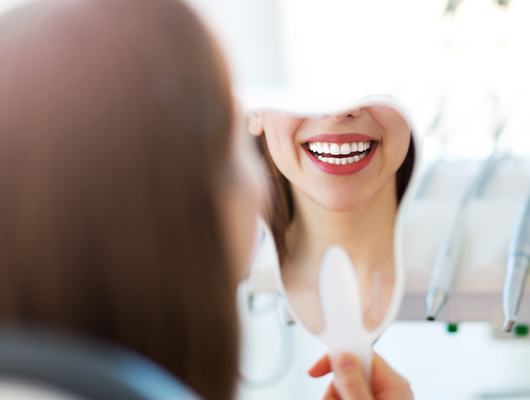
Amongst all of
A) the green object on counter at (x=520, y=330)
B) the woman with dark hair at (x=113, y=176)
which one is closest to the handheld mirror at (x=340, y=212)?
the green object on counter at (x=520, y=330)

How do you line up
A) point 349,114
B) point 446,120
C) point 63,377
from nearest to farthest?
1. point 63,377
2. point 349,114
3. point 446,120

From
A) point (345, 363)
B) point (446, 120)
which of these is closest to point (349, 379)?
point (345, 363)

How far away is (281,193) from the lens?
0.62 metres

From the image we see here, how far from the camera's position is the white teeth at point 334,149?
0.60m

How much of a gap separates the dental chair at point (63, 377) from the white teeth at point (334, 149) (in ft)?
1.04

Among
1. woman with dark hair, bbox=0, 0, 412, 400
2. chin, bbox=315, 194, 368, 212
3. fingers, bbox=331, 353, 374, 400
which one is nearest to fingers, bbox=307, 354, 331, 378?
fingers, bbox=331, 353, 374, 400

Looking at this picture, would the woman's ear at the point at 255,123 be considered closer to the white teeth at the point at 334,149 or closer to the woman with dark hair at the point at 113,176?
the white teeth at the point at 334,149

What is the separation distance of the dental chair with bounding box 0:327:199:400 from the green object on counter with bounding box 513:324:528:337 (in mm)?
434

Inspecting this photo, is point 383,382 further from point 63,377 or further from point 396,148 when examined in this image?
point 63,377

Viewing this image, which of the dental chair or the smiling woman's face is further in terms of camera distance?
the smiling woman's face

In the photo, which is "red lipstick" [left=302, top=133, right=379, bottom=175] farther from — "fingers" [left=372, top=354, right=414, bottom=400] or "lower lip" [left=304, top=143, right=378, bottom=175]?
"fingers" [left=372, top=354, right=414, bottom=400]

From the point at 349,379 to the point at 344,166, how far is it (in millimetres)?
168

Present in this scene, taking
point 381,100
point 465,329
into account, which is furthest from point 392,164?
point 465,329

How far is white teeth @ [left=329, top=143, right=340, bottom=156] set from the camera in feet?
1.95
